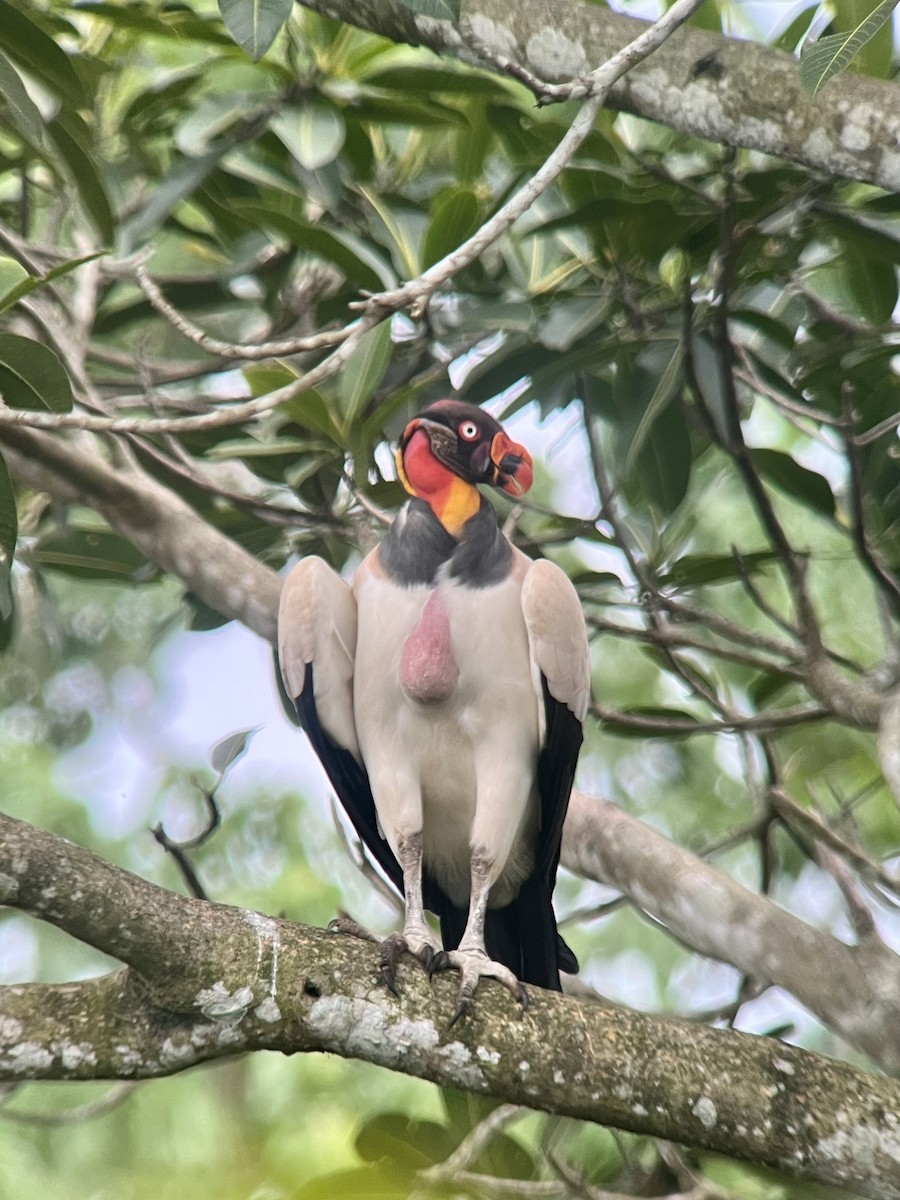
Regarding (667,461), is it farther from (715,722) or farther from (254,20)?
(254,20)

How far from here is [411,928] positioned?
115 inches

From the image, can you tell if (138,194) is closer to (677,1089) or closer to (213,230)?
(213,230)

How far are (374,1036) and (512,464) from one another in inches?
56.9

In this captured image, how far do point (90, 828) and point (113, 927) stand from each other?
5.41m

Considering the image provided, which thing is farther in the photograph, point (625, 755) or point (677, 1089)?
point (625, 755)

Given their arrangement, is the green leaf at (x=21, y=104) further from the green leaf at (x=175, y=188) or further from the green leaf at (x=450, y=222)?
the green leaf at (x=450, y=222)

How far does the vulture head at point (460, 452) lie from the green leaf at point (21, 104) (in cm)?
110

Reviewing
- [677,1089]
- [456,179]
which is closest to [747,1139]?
[677,1089]

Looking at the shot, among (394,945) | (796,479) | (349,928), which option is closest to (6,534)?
(349,928)

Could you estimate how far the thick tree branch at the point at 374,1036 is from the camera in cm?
219

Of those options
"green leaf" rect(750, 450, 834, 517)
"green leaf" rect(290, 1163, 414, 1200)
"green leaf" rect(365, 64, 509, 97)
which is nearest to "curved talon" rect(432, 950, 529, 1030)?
"green leaf" rect(290, 1163, 414, 1200)

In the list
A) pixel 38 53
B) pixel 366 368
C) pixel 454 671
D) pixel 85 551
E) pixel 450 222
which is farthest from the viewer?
pixel 85 551

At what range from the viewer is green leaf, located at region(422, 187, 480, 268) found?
3.51 meters

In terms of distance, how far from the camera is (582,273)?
4.11 m
